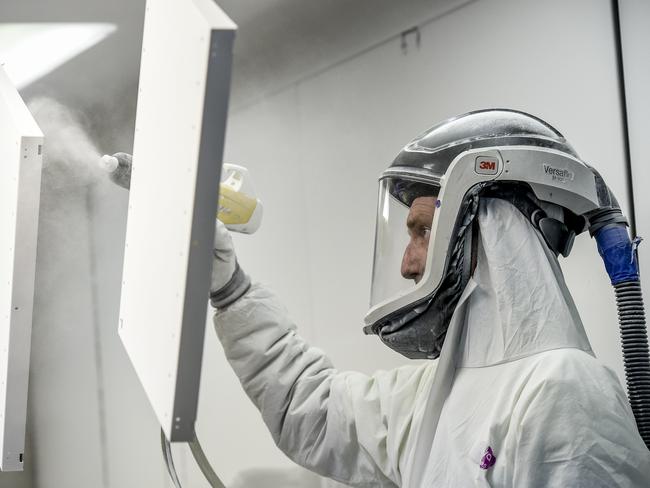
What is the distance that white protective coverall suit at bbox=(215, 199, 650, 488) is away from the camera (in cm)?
142

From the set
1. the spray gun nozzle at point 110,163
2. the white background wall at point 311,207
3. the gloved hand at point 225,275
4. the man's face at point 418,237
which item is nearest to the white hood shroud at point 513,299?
the man's face at point 418,237

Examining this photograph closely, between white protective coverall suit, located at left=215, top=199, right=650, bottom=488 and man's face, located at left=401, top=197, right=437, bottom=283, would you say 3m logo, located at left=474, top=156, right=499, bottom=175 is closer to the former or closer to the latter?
white protective coverall suit, located at left=215, top=199, right=650, bottom=488

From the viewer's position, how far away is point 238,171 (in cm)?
190

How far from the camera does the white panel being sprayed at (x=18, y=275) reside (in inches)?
63.7

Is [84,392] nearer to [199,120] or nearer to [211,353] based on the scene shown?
[211,353]

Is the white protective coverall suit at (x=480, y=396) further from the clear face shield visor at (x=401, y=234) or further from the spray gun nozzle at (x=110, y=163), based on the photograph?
the spray gun nozzle at (x=110, y=163)

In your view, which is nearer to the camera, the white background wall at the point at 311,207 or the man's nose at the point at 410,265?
the man's nose at the point at 410,265

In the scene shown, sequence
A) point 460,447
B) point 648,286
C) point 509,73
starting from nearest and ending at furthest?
point 460,447, point 648,286, point 509,73

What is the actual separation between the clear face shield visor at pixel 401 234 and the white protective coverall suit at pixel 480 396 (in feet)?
0.56

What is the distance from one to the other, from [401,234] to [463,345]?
0.31 meters

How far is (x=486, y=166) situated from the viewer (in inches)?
65.0

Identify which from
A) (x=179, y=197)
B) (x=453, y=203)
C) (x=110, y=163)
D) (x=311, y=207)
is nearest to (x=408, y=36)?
(x=311, y=207)

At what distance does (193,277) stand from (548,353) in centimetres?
77

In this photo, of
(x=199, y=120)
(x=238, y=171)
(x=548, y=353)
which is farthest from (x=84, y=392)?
(x=199, y=120)
